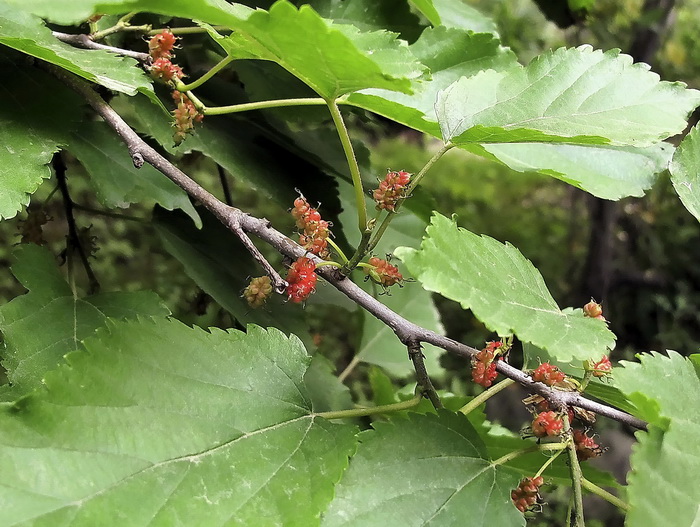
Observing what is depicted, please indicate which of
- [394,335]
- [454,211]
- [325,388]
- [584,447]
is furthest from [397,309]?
[454,211]

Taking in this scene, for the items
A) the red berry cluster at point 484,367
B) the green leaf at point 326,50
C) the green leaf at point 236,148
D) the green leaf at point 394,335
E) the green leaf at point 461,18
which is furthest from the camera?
the green leaf at point 394,335

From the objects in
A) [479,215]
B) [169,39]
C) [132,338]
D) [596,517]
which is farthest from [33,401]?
[479,215]

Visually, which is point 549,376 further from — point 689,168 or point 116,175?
point 116,175

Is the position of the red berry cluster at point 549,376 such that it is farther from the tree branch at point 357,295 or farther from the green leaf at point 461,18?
the green leaf at point 461,18

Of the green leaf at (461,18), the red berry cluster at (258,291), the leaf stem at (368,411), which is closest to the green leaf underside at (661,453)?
the leaf stem at (368,411)

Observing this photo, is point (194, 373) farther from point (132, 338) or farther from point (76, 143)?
point (76, 143)

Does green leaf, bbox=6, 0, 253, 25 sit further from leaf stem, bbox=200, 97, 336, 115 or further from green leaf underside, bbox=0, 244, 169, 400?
green leaf underside, bbox=0, 244, 169, 400

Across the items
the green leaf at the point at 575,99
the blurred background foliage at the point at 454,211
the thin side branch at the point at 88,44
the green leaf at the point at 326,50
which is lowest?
the blurred background foliage at the point at 454,211
